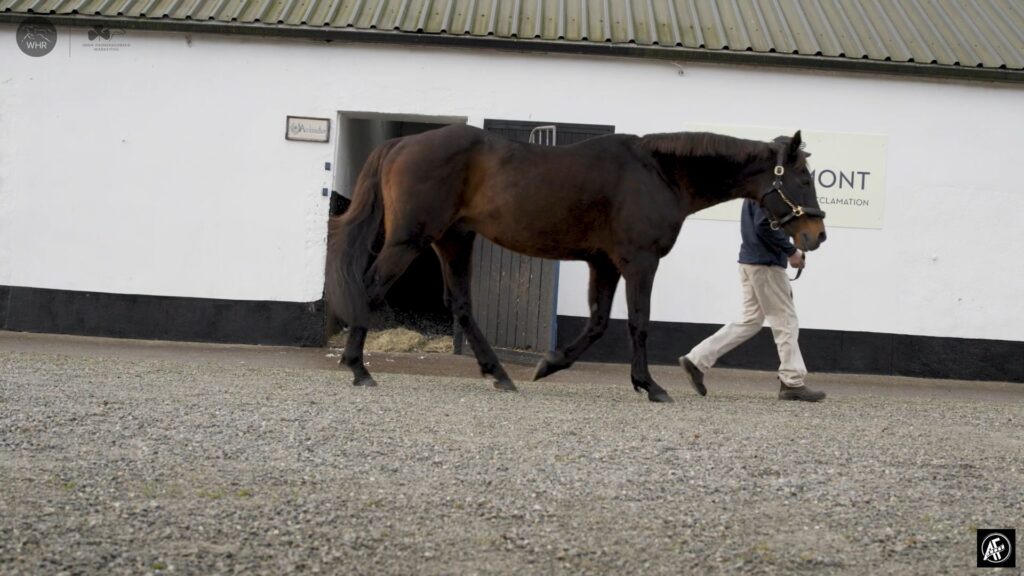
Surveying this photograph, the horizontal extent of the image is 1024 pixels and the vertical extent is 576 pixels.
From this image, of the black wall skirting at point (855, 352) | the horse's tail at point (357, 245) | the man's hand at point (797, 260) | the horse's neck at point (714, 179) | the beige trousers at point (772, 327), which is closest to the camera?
the horse's tail at point (357, 245)

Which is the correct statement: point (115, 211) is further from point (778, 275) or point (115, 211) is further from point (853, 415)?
point (853, 415)

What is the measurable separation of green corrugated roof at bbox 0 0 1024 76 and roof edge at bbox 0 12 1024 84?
4cm

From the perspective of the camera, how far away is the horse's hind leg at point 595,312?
793cm

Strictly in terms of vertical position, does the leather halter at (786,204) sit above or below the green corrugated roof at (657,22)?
below

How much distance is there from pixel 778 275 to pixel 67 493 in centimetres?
576

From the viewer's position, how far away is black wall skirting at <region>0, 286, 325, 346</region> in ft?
36.9

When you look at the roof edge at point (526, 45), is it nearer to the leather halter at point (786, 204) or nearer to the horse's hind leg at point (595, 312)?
the leather halter at point (786, 204)

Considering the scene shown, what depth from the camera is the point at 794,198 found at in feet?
25.6

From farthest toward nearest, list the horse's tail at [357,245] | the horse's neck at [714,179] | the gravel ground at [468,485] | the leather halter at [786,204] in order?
the horse's neck at [714,179], the leather halter at [786,204], the horse's tail at [357,245], the gravel ground at [468,485]

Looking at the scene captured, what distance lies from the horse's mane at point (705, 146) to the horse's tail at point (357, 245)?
2.01m

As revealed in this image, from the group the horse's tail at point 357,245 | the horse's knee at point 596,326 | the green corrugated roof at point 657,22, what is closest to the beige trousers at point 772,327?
the horse's knee at point 596,326

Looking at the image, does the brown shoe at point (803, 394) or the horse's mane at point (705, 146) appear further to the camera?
the brown shoe at point (803, 394)

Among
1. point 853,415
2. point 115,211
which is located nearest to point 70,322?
point 115,211
